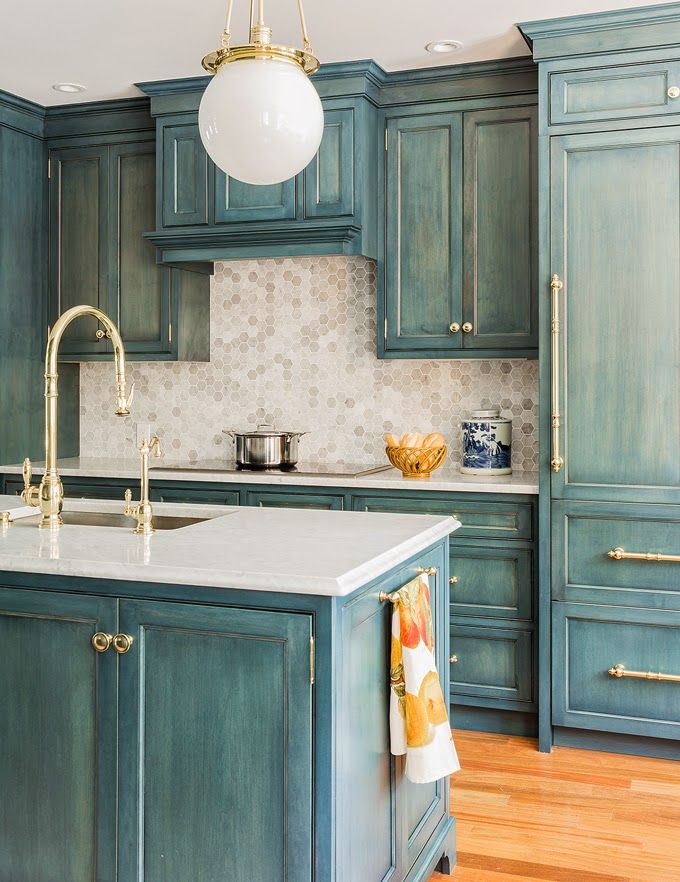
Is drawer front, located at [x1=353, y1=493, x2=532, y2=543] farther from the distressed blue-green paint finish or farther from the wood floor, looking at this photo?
the distressed blue-green paint finish

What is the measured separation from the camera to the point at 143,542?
219cm

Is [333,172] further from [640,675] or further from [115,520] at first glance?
[640,675]

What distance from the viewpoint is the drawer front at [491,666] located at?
143 inches

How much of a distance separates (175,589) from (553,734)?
7.04 feet

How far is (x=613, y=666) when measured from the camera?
3.44 metres

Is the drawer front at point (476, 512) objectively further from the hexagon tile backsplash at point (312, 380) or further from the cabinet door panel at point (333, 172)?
the cabinet door panel at point (333, 172)

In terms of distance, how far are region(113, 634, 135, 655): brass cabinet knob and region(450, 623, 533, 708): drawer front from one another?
1.97 metres

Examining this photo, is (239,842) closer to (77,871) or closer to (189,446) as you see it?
(77,871)

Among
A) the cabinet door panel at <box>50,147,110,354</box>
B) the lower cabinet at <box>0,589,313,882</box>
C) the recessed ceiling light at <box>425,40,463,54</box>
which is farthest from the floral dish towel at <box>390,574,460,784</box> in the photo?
the cabinet door panel at <box>50,147,110,354</box>

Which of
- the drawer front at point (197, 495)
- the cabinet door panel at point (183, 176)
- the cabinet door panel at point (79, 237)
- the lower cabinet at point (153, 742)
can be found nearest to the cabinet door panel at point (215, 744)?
the lower cabinet at point (153, 742)

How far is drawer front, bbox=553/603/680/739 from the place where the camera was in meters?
3.38

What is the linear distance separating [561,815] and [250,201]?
265 centimetres

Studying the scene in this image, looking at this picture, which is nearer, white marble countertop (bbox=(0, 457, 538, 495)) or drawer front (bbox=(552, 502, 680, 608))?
drawer front (bbox=(552, 502, 680, 608))

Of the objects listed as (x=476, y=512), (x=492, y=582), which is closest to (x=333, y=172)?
(x=476, y=512)
